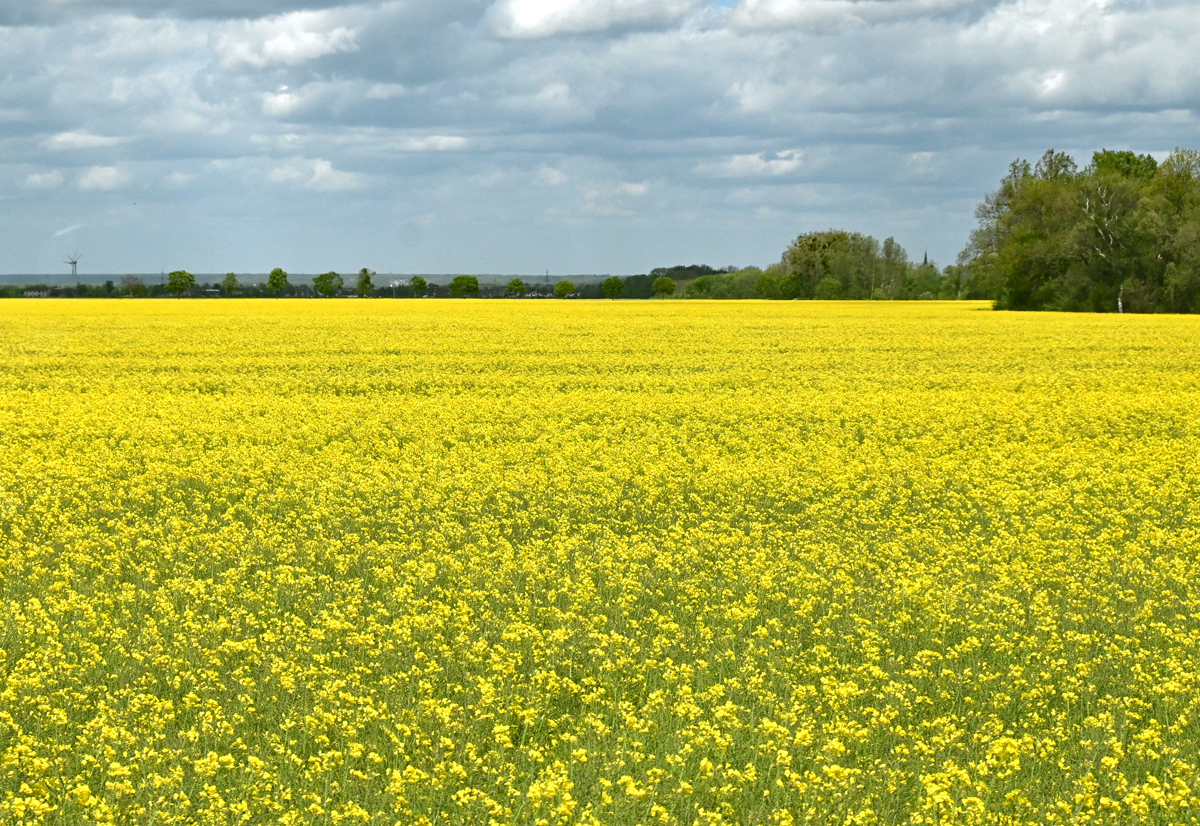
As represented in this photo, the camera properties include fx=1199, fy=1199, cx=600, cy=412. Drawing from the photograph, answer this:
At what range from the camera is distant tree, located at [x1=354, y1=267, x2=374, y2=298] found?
388ft

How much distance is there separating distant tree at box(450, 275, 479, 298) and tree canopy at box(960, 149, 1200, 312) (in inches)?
2343

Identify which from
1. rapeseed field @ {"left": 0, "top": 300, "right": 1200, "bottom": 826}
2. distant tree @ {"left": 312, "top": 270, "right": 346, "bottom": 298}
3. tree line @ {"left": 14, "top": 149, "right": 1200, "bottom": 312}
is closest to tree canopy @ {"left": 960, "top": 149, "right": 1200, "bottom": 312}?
tree line @ {"left": 14, "top": 149, "right": 1200, "bottom": 312}

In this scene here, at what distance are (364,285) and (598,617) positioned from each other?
116 m

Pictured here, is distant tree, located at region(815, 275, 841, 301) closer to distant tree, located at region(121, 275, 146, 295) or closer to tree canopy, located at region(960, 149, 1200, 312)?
tree canopy, located at region(960, 149, 1200, 312)

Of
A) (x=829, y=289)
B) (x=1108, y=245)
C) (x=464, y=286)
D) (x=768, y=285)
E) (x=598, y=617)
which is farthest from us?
(x=464, y=286)

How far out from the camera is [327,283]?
407ft

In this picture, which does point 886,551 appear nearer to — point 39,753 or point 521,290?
point 39,753

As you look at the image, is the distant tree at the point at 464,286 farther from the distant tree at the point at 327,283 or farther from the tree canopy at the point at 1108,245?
the tree canopy at the point at 1108,245

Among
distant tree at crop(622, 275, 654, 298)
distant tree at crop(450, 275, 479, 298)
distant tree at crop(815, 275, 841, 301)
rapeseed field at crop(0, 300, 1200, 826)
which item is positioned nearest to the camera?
rapeseed field at crop(0, 300, 1200, 826)

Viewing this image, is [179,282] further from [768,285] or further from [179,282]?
[768,285]

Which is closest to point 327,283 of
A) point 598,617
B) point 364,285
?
point 364,285

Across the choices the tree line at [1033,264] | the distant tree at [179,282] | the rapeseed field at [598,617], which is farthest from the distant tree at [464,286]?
the rapeseed field at [598,617]

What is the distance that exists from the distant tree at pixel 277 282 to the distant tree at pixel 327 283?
315 centimetres

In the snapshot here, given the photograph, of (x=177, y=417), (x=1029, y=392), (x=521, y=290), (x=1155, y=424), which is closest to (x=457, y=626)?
(x=177, y=417)
